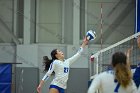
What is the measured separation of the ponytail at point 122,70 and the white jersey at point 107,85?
0.19 ft

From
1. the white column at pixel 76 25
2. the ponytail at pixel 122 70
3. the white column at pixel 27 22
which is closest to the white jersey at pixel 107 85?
the ponytail at pixel 122 70

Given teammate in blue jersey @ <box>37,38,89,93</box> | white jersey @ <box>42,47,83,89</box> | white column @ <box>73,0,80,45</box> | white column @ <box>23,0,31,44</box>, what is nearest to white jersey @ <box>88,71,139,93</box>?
teammate in blue jersey @ <box>37,38,89,93</box>

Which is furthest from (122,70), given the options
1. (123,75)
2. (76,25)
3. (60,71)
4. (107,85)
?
(76,25)

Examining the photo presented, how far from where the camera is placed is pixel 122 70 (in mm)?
3572

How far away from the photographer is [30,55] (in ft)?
38.9

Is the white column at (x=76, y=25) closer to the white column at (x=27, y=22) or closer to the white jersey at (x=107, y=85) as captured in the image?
the white column at (x=27, y=22)

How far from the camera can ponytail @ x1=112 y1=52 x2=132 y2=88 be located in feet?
11.7

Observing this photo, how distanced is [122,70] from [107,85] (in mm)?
229

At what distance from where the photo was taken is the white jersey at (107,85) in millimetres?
3615

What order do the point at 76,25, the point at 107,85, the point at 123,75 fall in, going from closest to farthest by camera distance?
the point at 123,75, the point at 107,85, the point at 76,25

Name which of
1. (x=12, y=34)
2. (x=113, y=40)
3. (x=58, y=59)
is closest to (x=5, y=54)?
(x=12, y=34)

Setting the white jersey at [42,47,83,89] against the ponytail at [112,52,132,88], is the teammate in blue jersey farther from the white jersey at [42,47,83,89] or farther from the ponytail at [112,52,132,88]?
the ponytail at [112,52,132,88]

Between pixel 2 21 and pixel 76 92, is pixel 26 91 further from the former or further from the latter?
pixel 2 21

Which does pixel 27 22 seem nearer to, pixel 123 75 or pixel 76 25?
pixel 76 25
